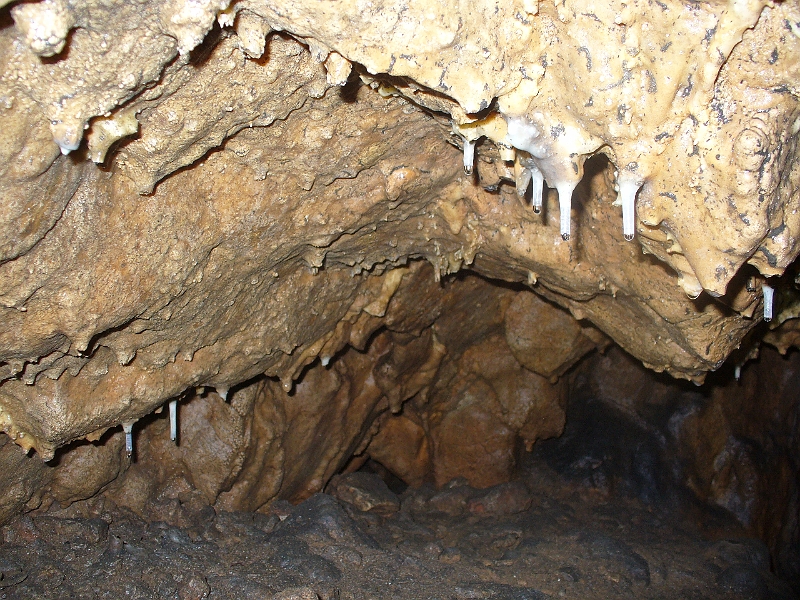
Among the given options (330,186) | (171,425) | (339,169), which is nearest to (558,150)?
(339,169)

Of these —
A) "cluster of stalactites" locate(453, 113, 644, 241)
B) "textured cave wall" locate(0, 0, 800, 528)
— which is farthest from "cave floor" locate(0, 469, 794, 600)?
"cluster of stalactites" locate(453, 113, 644, 241)

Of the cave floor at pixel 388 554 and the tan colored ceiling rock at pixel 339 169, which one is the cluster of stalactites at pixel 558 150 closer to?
the tan colored ceiling rock at pixel 339 169

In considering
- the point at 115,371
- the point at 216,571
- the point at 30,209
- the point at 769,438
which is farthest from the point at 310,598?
the point at 769,438

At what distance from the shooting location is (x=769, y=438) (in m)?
6.80

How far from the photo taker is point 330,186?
12.7 ft

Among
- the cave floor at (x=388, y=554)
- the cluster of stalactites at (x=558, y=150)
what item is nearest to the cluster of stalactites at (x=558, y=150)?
the cluster of stalactites at (x=558, y=150)

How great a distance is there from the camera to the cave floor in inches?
178

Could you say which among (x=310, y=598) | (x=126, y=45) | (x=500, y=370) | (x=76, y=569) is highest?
(x=126, y=45)

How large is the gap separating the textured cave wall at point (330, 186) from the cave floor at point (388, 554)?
396mm

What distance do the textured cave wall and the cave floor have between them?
1.30ft

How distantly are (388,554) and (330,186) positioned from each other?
11.1ft

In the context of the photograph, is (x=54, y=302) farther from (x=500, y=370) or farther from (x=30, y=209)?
(x=500, y=370)

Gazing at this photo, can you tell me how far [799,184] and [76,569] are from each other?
510 centimetres

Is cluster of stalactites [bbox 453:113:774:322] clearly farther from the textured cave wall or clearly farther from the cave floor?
the cave floor
